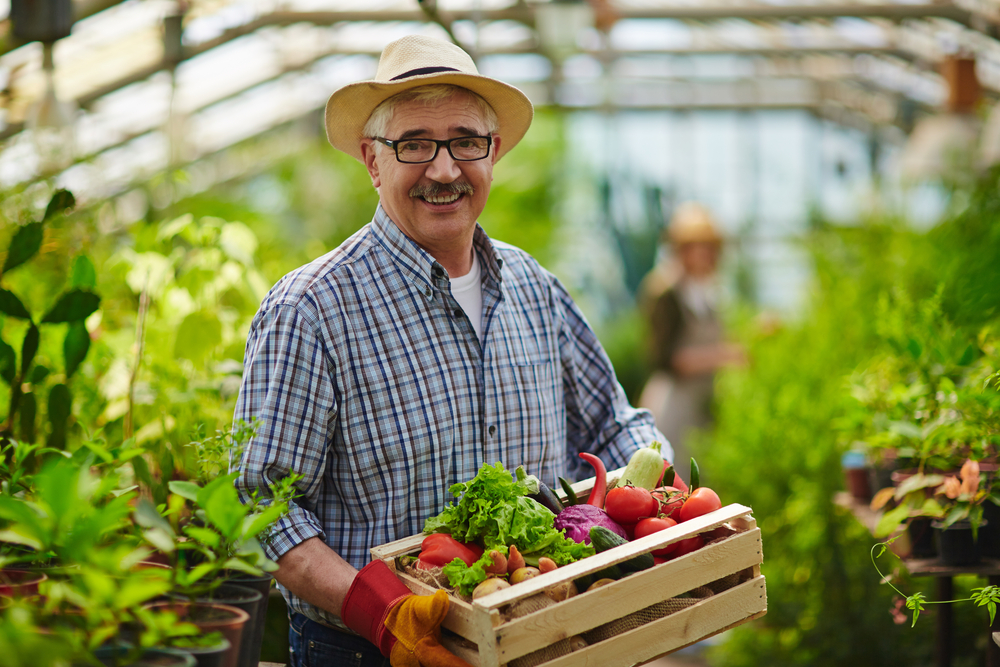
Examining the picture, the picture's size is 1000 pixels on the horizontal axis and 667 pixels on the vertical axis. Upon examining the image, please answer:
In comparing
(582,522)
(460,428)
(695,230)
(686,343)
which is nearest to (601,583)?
(582,522)

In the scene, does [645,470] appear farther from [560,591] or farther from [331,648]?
[331,648]

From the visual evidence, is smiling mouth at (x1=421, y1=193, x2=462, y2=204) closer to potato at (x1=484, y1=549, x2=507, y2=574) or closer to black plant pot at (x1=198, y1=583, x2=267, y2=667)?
potato at (x1=484, y1=549, x2=507, y2=574)

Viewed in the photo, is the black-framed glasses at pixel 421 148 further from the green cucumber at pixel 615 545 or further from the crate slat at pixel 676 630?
the crate slat at pixel 676 630

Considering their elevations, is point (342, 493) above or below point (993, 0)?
below

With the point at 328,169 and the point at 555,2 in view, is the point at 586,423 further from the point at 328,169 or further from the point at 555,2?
the point at 328,169

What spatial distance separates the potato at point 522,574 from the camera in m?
1.24

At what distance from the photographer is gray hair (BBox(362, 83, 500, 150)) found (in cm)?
163

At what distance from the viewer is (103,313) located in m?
2.58

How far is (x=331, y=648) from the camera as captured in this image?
1566mm

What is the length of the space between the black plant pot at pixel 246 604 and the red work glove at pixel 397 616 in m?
0.21

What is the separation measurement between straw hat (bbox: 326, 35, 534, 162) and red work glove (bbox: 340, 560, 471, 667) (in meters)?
0.89

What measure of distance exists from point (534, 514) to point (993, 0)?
5706 millimetres

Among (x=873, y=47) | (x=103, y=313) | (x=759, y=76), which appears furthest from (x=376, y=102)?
(x=759, y=76)

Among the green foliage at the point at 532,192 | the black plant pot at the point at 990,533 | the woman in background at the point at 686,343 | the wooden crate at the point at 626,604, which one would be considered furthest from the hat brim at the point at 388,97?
the green foliage at the point at 532,192
